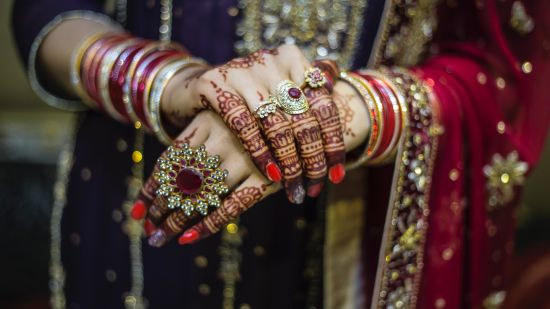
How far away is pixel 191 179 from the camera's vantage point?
1.70 feet

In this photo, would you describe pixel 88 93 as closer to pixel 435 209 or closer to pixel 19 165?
pixel 435 209

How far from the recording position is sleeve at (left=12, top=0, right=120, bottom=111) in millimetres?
723

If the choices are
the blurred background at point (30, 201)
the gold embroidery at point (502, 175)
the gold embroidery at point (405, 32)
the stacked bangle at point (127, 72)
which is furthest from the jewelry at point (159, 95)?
the blurred background at point (30, 201)

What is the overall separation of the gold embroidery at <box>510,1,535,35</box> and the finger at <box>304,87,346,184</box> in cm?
25

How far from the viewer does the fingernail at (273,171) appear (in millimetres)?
506

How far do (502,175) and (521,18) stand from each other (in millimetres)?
161

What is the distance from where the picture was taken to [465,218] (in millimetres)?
697

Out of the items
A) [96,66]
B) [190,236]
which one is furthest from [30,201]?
[190,236]

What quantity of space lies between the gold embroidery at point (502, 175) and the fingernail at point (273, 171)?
0.28 m

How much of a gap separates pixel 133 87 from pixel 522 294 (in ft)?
2.49

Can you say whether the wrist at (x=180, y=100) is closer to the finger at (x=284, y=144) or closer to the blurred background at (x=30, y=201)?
Answer: the finger at (x=284, y=144)

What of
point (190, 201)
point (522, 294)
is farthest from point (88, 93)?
point (522, 294)

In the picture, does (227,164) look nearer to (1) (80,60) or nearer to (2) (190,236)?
(2) (190,236)

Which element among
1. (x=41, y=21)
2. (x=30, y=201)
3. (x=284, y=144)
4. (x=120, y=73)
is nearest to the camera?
(x=284, y=144)
